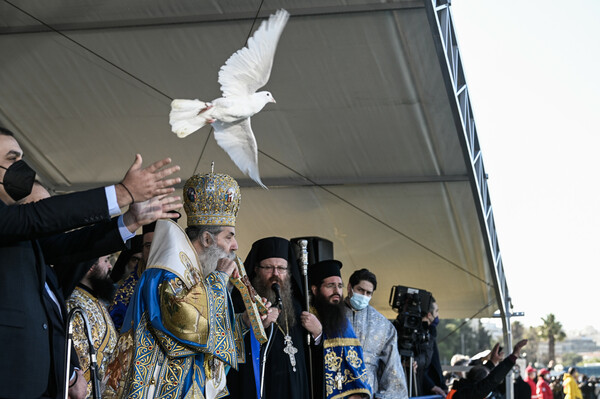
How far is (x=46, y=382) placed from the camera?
274 cm

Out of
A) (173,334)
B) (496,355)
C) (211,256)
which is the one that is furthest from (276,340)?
(496,355)

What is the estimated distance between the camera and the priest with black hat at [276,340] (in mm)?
4729

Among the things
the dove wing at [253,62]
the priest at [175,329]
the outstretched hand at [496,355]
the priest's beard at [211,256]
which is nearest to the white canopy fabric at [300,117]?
the outstretched hand at [496,355]

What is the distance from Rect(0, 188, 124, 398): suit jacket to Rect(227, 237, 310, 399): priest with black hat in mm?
1954

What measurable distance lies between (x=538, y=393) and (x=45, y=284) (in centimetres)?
1627

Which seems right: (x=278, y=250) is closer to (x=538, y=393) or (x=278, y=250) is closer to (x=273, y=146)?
(x=273, y=146)

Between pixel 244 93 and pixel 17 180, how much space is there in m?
3.25

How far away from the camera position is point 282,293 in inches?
205

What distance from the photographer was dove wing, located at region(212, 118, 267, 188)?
235 inches

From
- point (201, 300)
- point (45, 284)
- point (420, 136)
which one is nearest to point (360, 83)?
point (420, 136)

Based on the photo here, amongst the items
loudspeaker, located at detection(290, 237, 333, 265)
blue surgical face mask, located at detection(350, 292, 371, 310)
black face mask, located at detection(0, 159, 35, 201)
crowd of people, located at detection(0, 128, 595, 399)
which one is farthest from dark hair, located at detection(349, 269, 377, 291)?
black face mask, located at detection(0, 159, 35, 201)

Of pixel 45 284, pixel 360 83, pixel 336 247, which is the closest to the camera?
pixel 45 284

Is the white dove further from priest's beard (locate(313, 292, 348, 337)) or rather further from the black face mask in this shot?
the black face mask

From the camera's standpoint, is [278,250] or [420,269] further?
[420,269]
